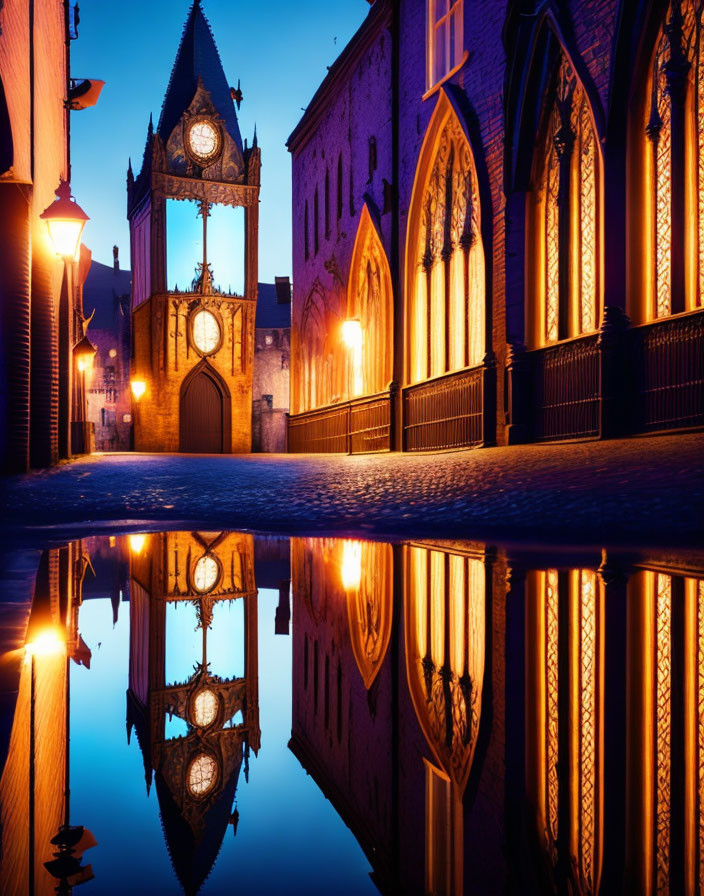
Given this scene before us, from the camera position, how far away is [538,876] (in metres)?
1.06

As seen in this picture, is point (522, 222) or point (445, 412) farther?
point (445, 412)

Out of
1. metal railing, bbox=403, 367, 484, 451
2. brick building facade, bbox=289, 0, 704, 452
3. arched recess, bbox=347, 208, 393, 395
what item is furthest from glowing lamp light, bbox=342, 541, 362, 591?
arched recess, bbox=347, 208, 393, 395

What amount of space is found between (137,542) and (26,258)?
653cm

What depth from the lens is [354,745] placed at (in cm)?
162

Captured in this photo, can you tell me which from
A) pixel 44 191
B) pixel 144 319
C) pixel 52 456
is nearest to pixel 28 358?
pixel 52 456

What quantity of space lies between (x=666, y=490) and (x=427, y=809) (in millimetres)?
6562

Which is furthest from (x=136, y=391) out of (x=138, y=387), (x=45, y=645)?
(x=45, y=645)

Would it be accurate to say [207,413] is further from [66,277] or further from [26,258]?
→ [26,258]

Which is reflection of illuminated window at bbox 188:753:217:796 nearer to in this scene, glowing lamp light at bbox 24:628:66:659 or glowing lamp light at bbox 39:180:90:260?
glowing lamp light at bbox 24:628:66:659

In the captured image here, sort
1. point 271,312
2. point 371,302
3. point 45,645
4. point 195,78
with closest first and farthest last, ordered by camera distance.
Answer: point 45,645 < point 371,302 < point 195,78 < point 271,312

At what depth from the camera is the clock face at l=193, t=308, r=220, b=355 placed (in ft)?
128

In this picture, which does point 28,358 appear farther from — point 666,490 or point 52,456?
point 666,490

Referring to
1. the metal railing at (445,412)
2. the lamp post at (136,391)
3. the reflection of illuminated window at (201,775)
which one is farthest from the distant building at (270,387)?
the reflection of illuminated window at (201,775)

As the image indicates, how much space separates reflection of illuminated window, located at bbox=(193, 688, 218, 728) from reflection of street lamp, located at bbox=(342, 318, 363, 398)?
19321 millimetres
